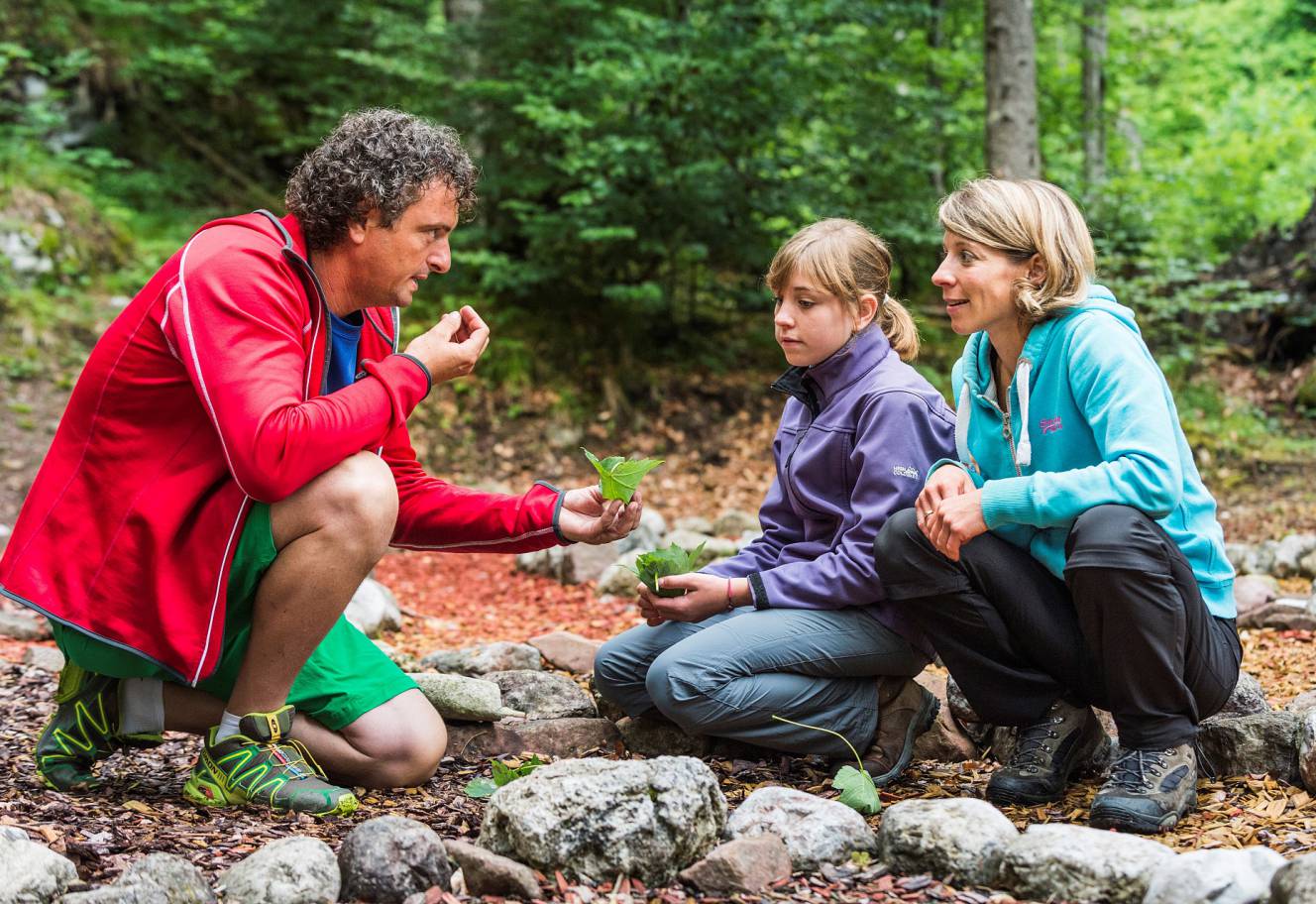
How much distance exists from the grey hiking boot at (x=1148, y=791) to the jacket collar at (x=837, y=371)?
1.06m

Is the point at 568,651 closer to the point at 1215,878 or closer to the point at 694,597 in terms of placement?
the point at 694,597

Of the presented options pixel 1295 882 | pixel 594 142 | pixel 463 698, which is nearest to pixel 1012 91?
pixel 594 142

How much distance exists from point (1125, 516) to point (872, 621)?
2.27 feet

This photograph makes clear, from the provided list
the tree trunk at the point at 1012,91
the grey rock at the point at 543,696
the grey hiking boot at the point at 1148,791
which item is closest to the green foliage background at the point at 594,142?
the tree trunk at the point at 1012,91

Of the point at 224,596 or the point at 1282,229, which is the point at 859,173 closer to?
the point at 1282,229

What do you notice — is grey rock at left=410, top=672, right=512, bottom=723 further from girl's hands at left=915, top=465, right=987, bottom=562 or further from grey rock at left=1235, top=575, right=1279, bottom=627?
grey rock at left=1235, top=575, right=1279, bottom=627

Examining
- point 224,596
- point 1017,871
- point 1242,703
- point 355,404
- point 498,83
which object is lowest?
point 1242,703

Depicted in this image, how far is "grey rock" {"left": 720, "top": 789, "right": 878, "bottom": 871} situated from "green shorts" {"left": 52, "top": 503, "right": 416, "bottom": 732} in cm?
94

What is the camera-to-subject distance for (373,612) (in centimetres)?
443

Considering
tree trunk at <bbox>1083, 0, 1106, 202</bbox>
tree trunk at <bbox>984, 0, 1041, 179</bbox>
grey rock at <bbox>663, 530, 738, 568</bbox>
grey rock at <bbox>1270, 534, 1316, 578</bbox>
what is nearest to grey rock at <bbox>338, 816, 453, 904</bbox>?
grey rock at <bbox>663, 530, 738, 568</bbox>

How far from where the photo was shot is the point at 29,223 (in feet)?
26.1

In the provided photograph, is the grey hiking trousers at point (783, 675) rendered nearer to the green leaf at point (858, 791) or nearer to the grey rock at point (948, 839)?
the green leaf at point (858, 791)

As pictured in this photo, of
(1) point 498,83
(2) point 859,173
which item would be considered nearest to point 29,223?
(1) point 498,83

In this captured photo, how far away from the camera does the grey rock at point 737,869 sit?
6.41 feet
